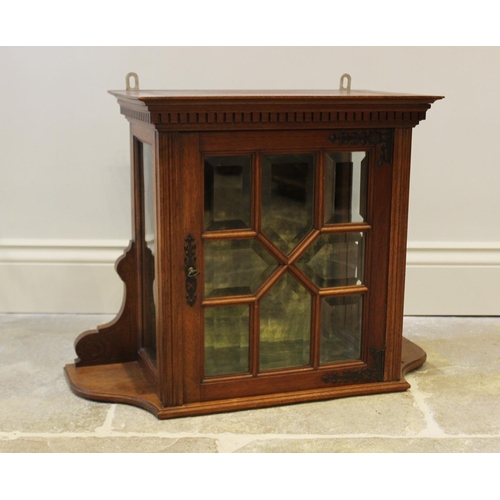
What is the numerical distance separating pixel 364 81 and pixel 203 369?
112 centimetres

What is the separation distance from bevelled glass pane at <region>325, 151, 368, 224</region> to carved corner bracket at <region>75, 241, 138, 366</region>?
54 cm

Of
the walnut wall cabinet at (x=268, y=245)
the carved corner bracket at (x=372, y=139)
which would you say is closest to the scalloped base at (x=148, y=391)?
the walnut wall cabinet at (x=268, y=245)

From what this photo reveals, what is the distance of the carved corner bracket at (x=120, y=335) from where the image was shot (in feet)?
6.97

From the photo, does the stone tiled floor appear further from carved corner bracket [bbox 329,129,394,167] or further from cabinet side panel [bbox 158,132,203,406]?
carved corner bracket [bbox 329,129,394,167]

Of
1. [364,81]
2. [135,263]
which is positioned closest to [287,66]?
[364,81]

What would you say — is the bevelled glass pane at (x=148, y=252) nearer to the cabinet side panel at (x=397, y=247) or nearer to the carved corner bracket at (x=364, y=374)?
the carved corner bracket at (x=364, y=374)

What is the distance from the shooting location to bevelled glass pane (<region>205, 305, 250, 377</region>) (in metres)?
1.88

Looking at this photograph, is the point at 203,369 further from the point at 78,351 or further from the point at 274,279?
the point at 78,351

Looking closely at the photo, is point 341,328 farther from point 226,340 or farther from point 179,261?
point 179,261

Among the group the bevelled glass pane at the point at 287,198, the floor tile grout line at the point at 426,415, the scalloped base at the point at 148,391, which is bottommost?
the floor tile grout line at the point at 426,415

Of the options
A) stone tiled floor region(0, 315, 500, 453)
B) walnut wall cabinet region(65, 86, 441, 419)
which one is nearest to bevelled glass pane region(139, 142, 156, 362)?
walnut wall cabinet region(65, 86, 441, 419)

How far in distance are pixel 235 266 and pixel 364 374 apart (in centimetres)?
43

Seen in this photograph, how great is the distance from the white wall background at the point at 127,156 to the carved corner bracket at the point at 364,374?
0.70 metres

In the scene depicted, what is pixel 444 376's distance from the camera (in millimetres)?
2133
